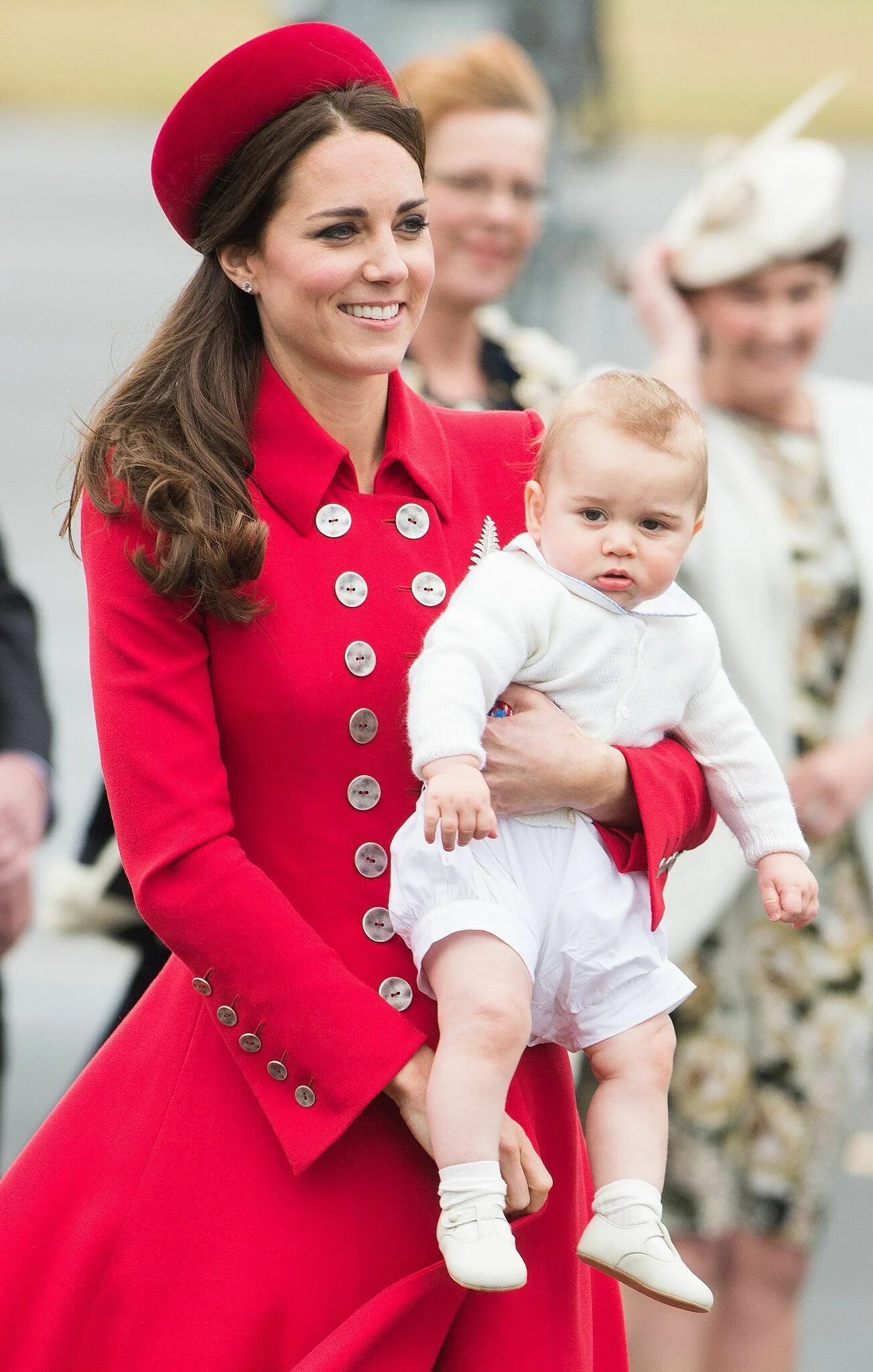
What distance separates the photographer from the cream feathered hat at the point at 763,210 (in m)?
4.10

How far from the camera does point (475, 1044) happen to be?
2018 millimetres

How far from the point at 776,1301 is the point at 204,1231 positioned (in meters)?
2.16

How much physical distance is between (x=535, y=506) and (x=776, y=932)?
76.0 inches

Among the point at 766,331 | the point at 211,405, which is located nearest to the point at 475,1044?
the point at 211,405

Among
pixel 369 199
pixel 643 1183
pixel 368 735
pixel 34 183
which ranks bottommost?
pixel 643 1183

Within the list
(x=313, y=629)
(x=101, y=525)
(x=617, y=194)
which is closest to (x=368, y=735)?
(x=313, y=629)

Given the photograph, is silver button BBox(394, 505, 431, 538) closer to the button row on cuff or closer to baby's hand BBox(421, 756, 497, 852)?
baby's hand BBox(421, 756, 497, 852)

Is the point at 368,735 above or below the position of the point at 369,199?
below

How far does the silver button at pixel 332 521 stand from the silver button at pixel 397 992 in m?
0.48

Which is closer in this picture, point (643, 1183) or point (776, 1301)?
point (643, 1183)

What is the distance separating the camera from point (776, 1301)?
13.1 feet

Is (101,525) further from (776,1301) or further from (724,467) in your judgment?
(776,1301)

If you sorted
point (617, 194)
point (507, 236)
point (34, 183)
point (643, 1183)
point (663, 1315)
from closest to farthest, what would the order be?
point (643, 1183)
point (663, 1315)
point (507, 236)
point (617, 194)
point (34, 183)

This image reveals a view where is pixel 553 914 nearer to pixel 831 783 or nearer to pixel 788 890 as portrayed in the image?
pixel 788 890
